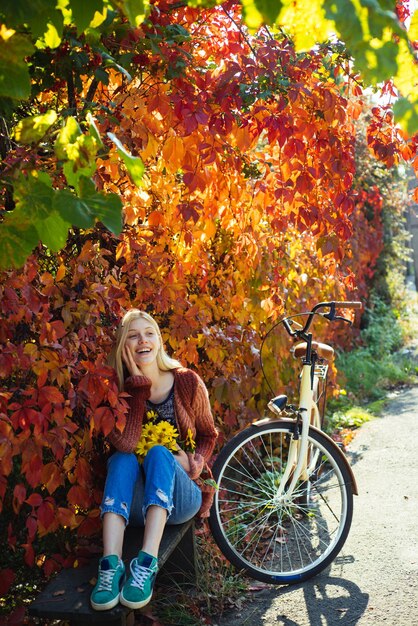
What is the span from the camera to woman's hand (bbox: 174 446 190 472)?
3.43 m

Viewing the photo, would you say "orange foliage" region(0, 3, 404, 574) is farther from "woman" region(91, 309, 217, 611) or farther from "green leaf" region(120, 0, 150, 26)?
"green leaf" region(120, 0, 150, 26)

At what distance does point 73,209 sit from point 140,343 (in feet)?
5.84

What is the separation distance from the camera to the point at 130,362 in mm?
3467

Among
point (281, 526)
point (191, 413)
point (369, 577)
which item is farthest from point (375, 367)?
point (191, 413)

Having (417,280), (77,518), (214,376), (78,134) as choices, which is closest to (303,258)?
(214,376)

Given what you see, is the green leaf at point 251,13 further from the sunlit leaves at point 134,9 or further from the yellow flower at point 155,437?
the yellow flower at point 155,437

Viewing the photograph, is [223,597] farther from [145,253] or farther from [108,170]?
[108,170]

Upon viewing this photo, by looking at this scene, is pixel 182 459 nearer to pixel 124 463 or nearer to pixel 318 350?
pixel 124 463

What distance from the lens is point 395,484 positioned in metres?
5.20

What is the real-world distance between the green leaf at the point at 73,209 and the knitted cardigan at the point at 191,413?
1.69 metres

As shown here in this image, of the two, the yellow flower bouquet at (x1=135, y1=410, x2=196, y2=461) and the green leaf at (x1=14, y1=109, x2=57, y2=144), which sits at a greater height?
the green leaf at (x1=14, y1=109, x2=57, y2=144)

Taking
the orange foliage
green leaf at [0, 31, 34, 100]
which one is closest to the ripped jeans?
the orange foliage

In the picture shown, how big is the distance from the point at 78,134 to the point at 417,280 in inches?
626

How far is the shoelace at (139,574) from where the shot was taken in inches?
112
